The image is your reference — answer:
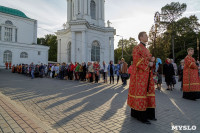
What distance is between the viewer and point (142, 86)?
373 centimetres

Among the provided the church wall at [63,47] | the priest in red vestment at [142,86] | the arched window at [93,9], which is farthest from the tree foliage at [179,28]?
the priest in red vestment at [142,86]

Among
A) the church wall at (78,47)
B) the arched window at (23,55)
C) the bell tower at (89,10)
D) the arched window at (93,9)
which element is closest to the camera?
the church wall at (78,47)

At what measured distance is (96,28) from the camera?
31469 millimetres

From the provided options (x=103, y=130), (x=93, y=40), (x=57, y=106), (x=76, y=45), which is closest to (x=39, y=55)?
(x=76, y=45)

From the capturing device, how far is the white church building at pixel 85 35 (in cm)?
2839

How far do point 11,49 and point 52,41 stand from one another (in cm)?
2855

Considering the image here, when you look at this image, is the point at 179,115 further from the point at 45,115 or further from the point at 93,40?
the point at 93,40

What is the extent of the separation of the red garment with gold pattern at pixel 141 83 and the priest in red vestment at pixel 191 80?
3691mm

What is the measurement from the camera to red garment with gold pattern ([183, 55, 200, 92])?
250 inches

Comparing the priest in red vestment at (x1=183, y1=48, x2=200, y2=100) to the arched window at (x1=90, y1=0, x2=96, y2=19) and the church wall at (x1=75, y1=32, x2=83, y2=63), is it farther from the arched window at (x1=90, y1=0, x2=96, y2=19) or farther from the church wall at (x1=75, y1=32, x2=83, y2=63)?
the arched window at (x1=90, y1=0, x2=96, y2=19)

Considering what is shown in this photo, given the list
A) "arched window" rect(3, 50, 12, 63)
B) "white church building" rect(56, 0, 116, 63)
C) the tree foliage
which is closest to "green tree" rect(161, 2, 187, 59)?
the tree foliage

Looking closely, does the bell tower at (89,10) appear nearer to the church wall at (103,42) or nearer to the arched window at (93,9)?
the arched window at (93,9)

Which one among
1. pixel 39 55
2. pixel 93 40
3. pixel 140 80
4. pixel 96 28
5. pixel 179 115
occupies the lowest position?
pixel 179 115

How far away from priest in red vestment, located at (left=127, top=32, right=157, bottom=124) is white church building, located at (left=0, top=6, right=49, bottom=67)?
1363 inches
